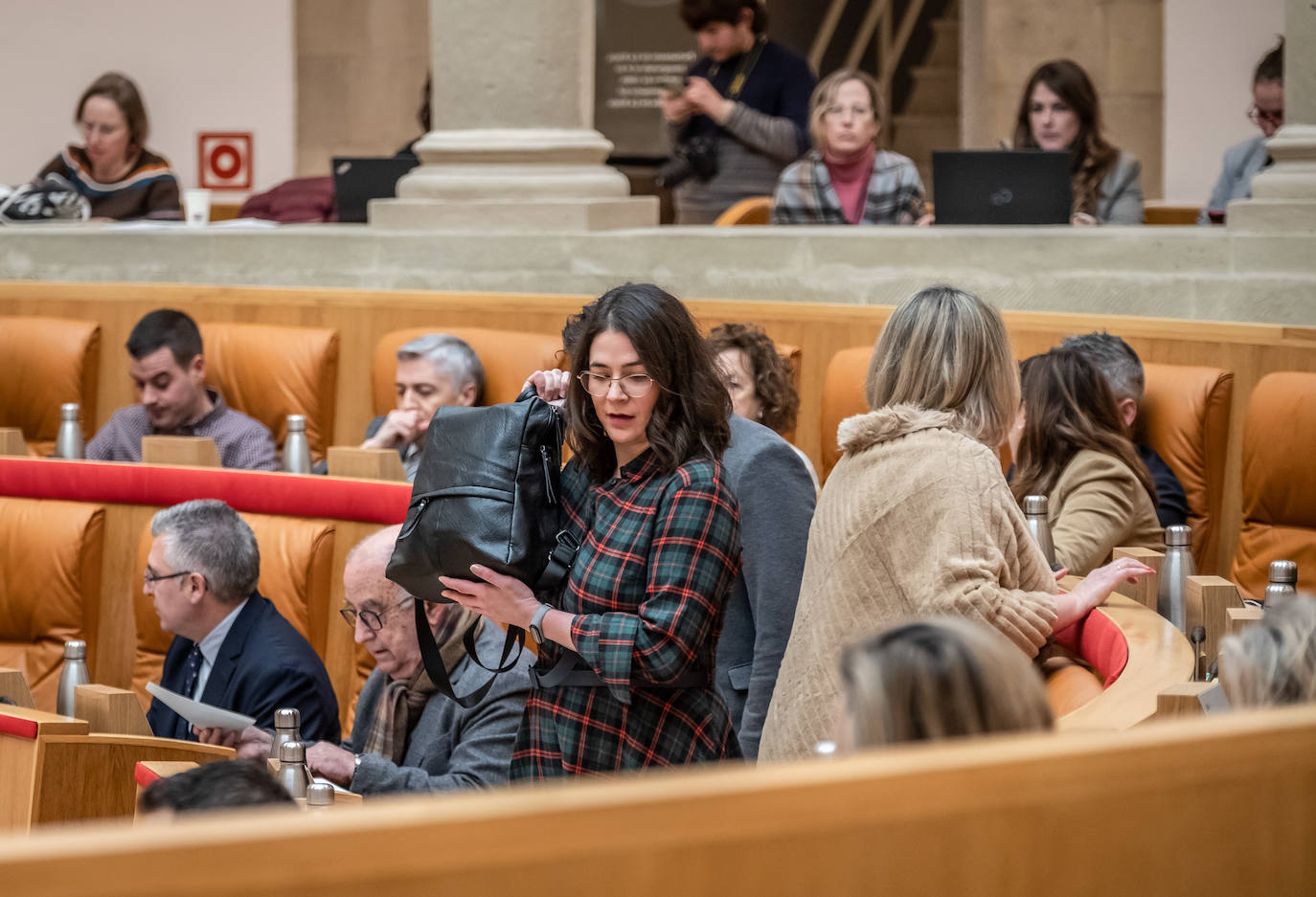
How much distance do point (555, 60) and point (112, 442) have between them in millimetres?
1881

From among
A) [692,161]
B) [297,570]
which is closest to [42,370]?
[297,570]

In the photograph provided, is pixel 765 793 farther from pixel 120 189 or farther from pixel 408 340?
pixel 120 189

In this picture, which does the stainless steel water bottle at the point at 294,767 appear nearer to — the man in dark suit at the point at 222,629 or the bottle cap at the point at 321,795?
the bottle cap at the point at 321,795

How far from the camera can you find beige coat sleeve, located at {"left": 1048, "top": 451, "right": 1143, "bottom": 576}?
10.8 ft

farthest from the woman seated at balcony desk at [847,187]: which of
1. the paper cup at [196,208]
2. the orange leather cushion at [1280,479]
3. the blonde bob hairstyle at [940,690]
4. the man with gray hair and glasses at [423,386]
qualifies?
the blonde bob hairstyle at [940,690]

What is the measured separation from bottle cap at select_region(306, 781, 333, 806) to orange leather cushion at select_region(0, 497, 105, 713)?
2226 mm

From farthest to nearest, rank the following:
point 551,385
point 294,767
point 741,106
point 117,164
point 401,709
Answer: point 117,164
point 741,106
point 401,709
point 551,385
point 294,767

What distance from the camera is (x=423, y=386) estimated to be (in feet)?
14.9

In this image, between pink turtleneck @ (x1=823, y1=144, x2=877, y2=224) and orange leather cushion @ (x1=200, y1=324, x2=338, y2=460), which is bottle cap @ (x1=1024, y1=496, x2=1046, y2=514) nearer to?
pink turtleneck @ (x1=823, y1=144, x2=877, y2=224)

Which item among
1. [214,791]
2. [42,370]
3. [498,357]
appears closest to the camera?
[214,791]

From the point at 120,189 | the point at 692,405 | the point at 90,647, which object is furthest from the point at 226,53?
the point at 692,405

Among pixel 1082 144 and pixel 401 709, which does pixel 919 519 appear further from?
pixel 1082 144

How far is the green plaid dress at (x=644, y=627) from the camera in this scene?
7.23ft

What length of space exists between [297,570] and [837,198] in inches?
96.8
